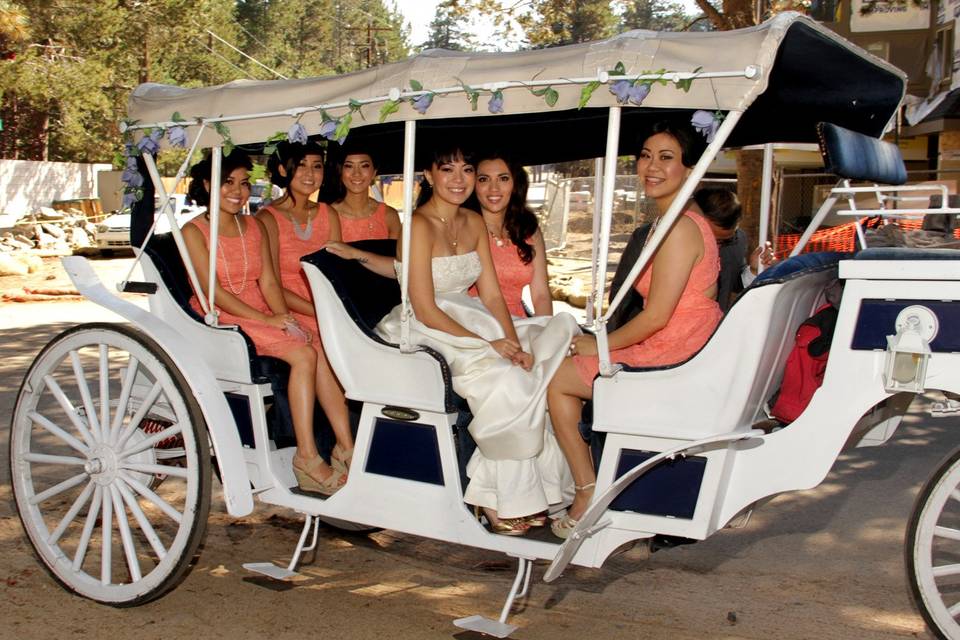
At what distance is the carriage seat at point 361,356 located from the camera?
3.90 meters

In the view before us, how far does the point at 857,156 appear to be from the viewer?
3621 millimetres

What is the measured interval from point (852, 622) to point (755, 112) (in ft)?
7.05

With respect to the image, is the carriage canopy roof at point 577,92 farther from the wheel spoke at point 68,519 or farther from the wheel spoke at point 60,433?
the wheel spoke at point 68,519

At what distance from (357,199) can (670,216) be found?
105 inches

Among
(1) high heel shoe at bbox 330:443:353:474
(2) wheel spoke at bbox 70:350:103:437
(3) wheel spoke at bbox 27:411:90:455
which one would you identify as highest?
(2) wheel spoke at bbox 70:350:103:437

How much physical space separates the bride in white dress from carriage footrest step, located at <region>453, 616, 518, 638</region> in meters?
0.38

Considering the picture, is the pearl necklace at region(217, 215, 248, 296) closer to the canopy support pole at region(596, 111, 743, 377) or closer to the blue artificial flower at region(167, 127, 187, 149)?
the blue artificial flower at region(167, 127, 187, 149)

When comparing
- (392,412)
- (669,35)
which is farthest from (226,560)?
(669,35)

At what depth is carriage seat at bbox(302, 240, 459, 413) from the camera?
3900 millimetres

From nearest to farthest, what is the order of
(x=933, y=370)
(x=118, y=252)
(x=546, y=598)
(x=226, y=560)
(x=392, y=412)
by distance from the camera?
1. (x=933, y=370)
2. (x=392, y=412)
3. (x=546, y=598)
4. (x=226, y=560)
5. (x=118, y=252)

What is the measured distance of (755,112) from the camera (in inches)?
166

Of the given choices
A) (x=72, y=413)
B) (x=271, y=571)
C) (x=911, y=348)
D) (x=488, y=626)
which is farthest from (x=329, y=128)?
(x=911, y=348)

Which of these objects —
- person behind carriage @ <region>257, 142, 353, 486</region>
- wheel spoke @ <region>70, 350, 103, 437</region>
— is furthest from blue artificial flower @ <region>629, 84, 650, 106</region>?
wheel spoke @ <region>70, 350, 103, 437</region>

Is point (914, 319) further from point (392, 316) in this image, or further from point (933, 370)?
point (392, 316)
